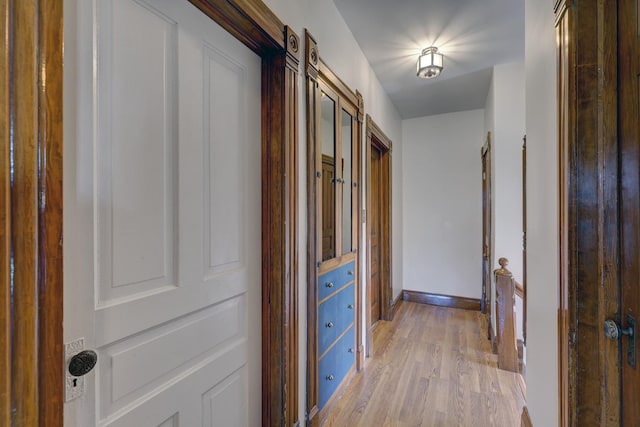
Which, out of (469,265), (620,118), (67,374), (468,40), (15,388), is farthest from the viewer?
(469,265)

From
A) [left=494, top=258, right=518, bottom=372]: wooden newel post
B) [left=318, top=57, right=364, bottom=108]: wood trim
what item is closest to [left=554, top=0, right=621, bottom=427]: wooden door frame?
[left=318, top=57, right=364, bottom=108]: wood trim

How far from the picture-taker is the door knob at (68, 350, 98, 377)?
667 mm

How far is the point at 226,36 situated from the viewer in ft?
3.81

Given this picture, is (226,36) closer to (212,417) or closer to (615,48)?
(615,48)

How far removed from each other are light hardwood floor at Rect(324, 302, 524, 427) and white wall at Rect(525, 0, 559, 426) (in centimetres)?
60

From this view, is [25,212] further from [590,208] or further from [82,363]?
[590,208]

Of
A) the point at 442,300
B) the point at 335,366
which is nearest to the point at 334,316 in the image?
the point at 335,366

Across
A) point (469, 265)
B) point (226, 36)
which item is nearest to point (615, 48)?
point (226, 36)

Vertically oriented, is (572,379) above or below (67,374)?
below

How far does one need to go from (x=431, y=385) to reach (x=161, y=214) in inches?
87.3

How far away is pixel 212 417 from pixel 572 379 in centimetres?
119

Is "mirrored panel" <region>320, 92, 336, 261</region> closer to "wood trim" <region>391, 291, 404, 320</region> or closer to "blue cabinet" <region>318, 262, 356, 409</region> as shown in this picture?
"blue cabinet" <region>318, 262, 356, 409</region>

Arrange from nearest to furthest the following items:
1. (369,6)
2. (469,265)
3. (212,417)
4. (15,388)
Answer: (15,388)
(212,417)
(369,6)
(469,265)

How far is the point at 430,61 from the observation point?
7.89 feet
